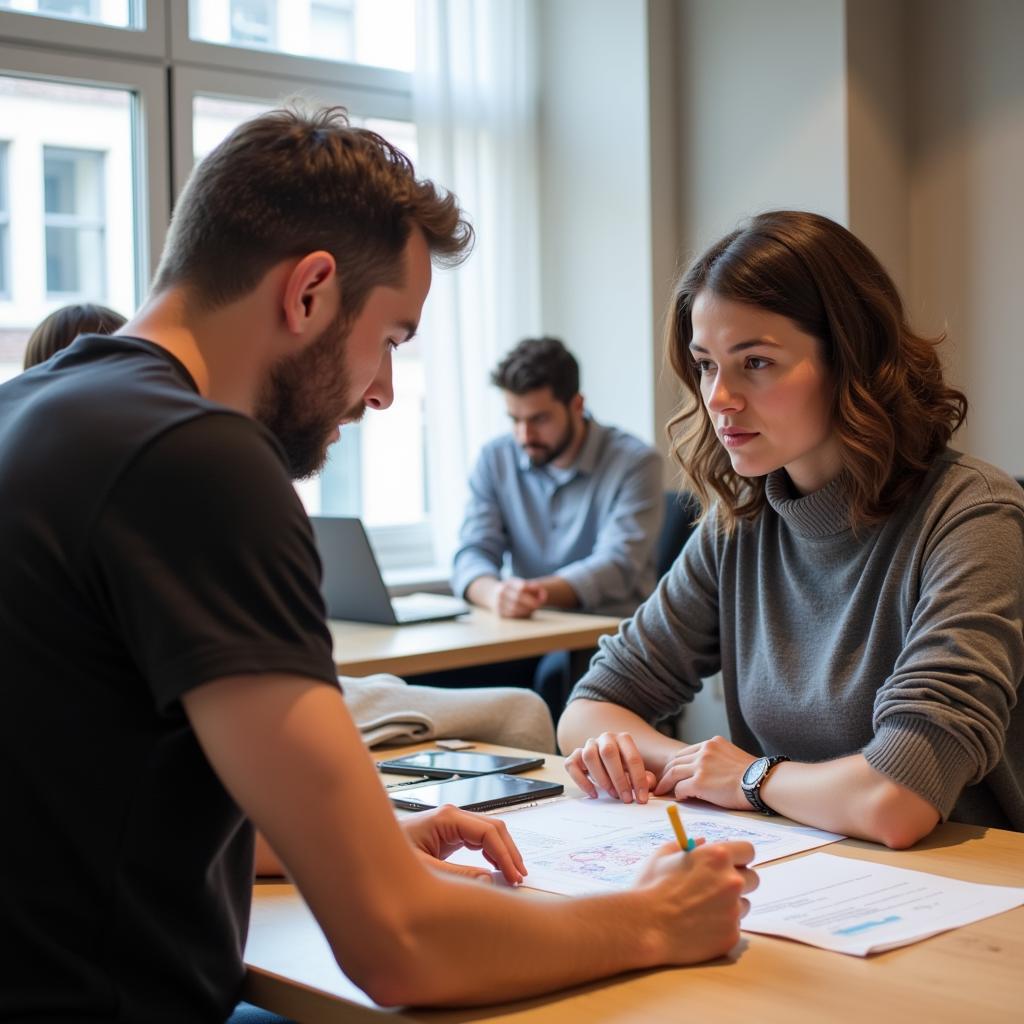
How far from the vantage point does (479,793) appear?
5.24 feet

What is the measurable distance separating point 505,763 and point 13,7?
9.43ft

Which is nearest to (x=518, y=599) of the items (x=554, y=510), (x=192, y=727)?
(x=554, y=510)

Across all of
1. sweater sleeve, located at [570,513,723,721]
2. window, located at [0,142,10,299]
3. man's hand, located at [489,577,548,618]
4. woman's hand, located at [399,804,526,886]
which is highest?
window, located at [0,142,10,299]

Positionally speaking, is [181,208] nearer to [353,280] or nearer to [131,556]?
[353,280]

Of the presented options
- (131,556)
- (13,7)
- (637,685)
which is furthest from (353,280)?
(13,7)

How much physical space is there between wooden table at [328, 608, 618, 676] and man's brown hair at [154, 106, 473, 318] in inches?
61.4

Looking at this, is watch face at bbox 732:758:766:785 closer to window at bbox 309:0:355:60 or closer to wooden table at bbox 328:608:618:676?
wooden table at bbox 328:608:618:676

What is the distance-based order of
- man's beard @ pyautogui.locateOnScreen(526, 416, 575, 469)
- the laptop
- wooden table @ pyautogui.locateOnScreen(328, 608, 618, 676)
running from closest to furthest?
wooden table @ pyautogui.locateOnScreen(328, 608, 618, 676) < the laptop < man's beard @ pyautogui.locateOnScreen(526, 416, 575, 469)

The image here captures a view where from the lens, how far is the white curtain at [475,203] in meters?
4.38

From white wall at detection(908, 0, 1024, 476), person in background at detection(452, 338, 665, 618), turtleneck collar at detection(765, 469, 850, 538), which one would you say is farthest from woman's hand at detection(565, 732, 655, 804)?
white wall at detection(908, 0, 1024, 476)

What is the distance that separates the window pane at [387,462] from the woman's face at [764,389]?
2.65 m

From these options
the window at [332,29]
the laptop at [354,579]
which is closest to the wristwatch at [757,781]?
the laptop at [354,579]

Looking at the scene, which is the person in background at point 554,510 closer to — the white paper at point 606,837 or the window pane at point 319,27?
the window pane at point 319,27

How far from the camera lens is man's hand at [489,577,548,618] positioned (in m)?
3.44
